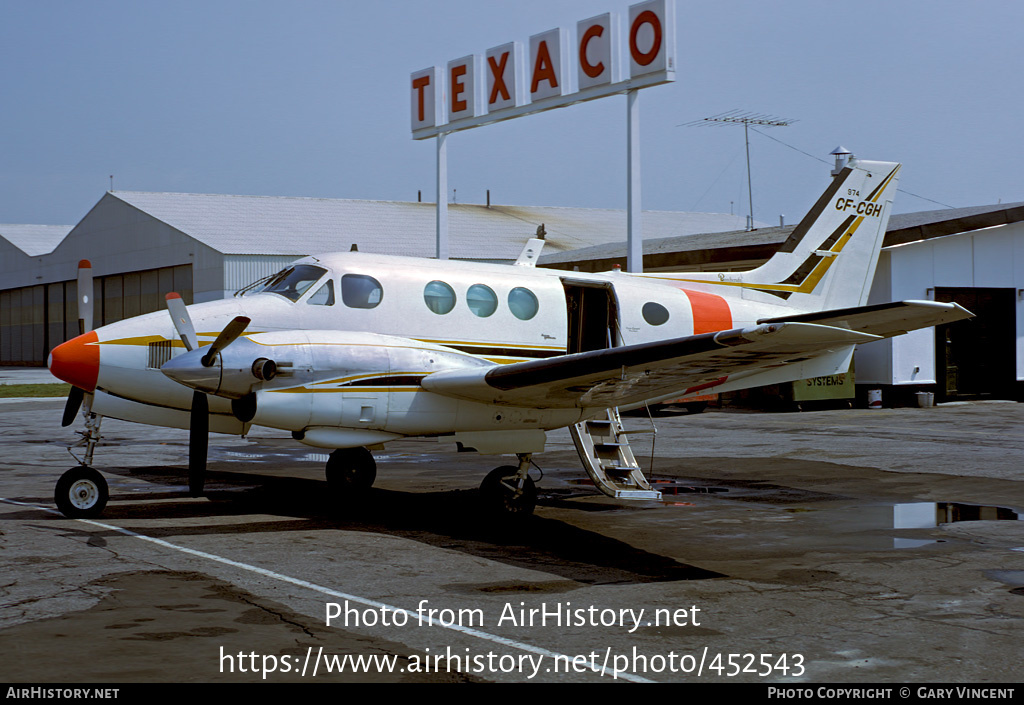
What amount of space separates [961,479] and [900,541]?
5302 mm

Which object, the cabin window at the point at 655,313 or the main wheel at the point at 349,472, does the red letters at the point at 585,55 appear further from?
the main wheel at the point at 349,472

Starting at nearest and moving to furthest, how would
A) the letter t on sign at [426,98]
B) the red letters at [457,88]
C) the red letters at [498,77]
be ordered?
the red letters at [498,77] → the red letters at [457,88] → the letter t on sign at [426,98]

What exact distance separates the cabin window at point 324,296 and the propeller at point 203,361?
1098mm

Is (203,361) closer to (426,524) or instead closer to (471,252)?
(426,524)

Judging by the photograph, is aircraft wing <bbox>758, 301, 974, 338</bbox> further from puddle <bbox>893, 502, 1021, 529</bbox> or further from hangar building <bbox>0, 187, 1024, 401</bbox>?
hangar building <bbox>0, 187, 1024, 401</bbox>

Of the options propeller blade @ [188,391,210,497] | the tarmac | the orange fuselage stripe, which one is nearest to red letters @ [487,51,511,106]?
the tarmac

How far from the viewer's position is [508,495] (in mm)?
12000

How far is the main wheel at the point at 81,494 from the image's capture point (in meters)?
11.2

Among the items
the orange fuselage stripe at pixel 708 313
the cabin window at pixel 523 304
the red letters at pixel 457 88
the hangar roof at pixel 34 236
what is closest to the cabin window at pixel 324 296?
the cabin window at pixel 523 304

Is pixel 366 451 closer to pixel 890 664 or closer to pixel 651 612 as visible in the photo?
pixel 651 612

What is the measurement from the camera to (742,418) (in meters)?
26.8

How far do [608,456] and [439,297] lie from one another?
9.46ft

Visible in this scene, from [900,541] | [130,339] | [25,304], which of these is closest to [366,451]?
[130,339]

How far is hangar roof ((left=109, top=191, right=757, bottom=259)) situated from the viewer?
5459cm
